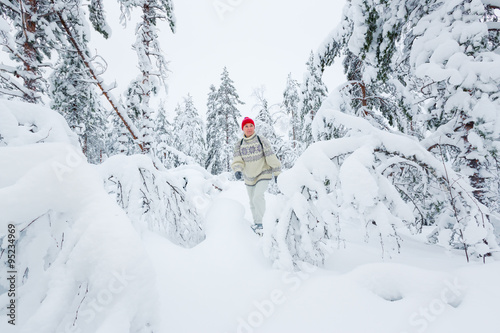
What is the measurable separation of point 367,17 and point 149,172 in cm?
404

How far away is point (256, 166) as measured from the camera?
4.51 metres

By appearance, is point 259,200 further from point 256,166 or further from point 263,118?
point 263,118

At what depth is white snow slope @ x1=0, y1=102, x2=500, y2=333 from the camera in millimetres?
1208

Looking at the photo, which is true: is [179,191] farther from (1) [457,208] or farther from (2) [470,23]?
(2) [470,23]

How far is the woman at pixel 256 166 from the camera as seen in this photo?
4.47 m

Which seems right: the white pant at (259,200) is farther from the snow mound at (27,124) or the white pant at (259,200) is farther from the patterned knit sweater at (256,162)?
the snow mound at (27,124)

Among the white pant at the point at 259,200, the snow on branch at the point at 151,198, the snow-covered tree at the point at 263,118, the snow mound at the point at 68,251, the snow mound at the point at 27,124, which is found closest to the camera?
the snow mound at the point at 68,251

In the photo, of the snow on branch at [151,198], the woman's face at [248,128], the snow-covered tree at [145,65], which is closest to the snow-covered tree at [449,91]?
the woman's face at [248,128]

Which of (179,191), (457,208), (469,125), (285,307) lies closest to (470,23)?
(469,125)

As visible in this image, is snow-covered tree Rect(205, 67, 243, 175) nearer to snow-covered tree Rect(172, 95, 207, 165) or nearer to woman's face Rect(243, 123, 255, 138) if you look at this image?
snow-covered tree Rect(172, 95, 207, 165)

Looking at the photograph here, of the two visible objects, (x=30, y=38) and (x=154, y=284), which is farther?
(x=30, y=38)

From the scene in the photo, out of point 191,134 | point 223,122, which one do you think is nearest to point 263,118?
point 223,122

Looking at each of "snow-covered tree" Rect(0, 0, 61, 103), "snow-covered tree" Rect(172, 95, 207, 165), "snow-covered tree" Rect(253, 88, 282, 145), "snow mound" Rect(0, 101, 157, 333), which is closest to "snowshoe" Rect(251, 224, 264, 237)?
"snow mound" Rect(0, 101, 157, 333)

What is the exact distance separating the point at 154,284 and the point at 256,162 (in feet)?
10.9
